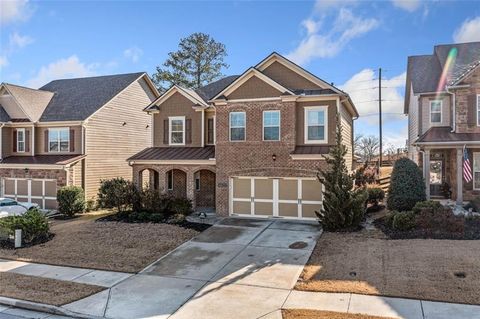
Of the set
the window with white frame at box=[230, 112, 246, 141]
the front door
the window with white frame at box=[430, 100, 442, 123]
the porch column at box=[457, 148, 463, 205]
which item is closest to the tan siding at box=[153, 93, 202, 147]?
the window with white frame at box=[230, 112, 246, 141]

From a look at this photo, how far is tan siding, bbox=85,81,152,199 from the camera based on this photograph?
2419 cm

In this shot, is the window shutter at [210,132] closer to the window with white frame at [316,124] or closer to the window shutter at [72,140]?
the window with white frame at [316,124]

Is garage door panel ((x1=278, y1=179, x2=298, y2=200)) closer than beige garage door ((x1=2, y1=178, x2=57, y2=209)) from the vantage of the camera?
Yes

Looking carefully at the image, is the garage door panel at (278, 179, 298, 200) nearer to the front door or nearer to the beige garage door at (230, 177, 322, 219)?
the beige garage door at (230, 177, 322, 219)

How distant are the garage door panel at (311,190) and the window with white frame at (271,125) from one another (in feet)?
8.58

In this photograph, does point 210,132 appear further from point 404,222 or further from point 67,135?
point 404,222

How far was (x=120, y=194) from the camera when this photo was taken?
19578 mm

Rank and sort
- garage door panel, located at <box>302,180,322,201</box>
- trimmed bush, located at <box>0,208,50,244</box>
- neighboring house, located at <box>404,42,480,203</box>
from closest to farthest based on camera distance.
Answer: trimmed bush, located at <box>0,208,50,244</box> < garage door panel, located at <box>302,180,322,201</box> < neighboring house, located at <box>404,42,480,203</box>

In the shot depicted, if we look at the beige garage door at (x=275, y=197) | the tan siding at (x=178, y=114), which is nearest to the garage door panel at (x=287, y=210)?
the beige garage door at (x=275, y=197)

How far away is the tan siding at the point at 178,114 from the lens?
71.5 ft

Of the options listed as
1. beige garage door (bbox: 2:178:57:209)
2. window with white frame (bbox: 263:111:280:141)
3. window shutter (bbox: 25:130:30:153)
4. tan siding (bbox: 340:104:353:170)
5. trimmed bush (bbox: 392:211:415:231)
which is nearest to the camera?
trimmed bush (bbox: 392:211:415:231)

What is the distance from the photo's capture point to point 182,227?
54.0ft

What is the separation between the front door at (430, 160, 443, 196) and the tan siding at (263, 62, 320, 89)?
9.84 meters

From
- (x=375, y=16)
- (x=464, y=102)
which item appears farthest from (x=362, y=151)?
(x=375, y=16)
